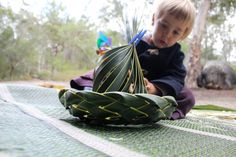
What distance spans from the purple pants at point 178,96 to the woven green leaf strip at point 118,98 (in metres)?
0.17

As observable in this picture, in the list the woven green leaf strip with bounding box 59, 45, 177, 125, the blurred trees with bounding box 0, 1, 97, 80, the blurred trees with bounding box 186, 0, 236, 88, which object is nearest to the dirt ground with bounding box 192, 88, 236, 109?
the blurred trees with bounding box 186, 0, 236, 88

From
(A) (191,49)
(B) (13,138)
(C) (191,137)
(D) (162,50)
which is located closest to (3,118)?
(B) (13,138)

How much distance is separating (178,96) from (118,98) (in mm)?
416

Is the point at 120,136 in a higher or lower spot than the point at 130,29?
lower

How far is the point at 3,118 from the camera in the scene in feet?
1.44

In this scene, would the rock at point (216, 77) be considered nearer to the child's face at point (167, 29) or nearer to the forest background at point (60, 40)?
the forest background at point (60, 40)

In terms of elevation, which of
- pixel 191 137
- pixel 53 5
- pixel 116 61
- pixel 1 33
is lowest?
pixel 191 137

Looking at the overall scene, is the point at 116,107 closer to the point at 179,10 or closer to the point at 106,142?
the point at 106,142

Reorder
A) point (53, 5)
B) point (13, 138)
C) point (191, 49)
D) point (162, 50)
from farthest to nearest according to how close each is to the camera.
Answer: point (53, 5) < point (191, 49) < point (162, 50) < point (13, 138)

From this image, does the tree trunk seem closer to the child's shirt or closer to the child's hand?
the child's shirt

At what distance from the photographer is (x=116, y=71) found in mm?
→ 573

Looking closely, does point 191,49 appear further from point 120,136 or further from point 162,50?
point 120,136

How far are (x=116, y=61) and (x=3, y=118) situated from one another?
8.5 inches

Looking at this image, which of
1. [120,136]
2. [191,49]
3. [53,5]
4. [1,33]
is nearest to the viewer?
[120,136]
